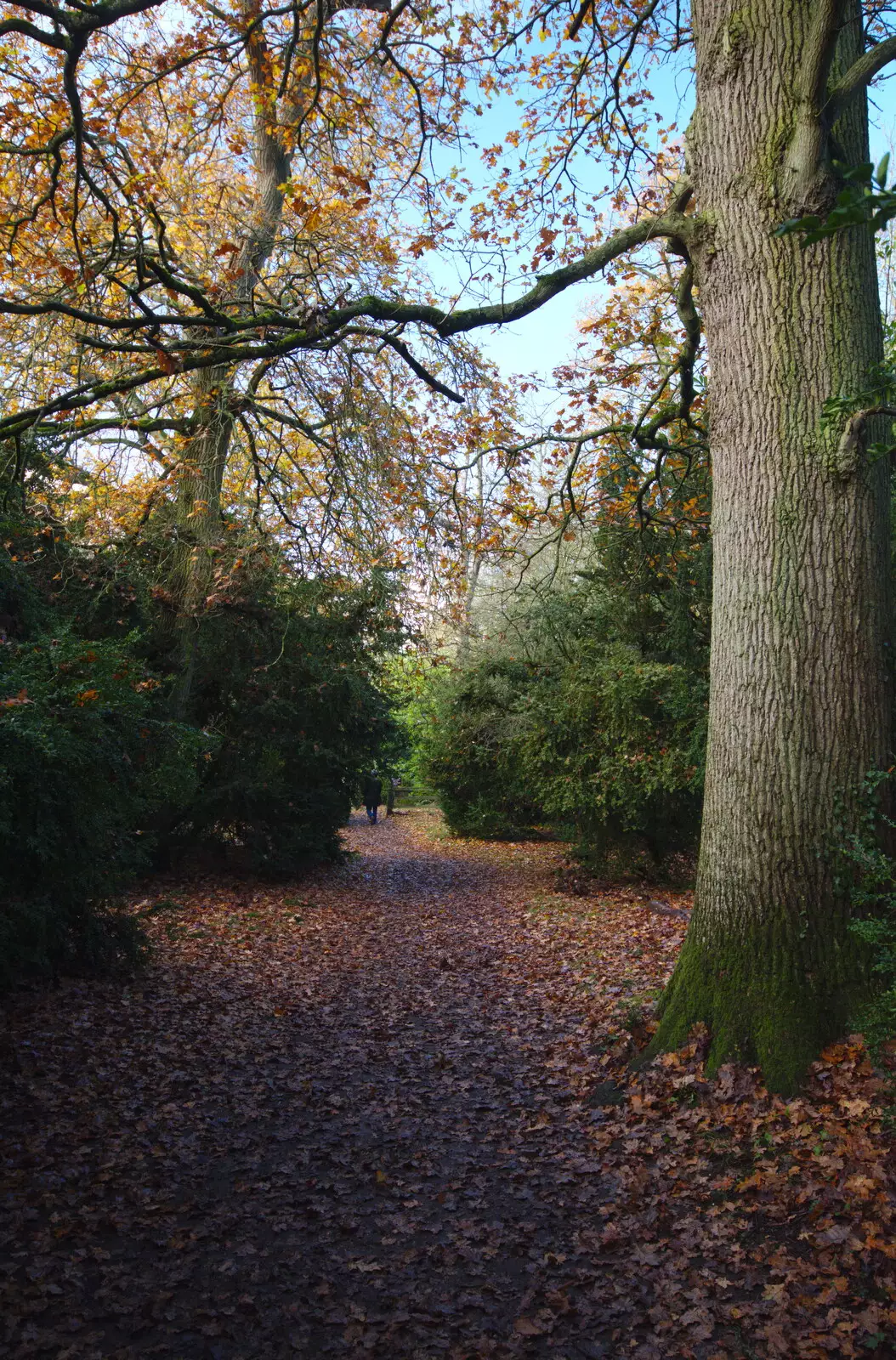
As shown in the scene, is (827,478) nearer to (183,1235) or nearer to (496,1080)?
(496,1080)

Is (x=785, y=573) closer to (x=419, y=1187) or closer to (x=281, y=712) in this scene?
(x=419, y=1187)

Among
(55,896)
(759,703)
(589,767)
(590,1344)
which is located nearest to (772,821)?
(759,703)

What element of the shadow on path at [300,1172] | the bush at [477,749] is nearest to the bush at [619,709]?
the bush at [477,749]

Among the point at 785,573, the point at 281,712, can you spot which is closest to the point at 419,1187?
the point at 785,573

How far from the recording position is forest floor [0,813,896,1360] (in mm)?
3023

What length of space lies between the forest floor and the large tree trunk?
394mm

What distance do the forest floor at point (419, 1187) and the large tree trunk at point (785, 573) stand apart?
394 millimetres

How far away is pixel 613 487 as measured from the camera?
1042 cm

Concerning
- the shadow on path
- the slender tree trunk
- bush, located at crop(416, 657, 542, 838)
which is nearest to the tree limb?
the shadow on path

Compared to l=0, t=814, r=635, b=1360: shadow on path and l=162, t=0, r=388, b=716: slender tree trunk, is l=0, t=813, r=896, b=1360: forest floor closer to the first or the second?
l=0, t=814, r=635, b=1360: shadow on path

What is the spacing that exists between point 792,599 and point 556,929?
5.82 metres

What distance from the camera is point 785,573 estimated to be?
14.4 ft

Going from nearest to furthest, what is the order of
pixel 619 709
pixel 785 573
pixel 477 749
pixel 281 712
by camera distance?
pixel 785 573
pixel 619 709
pixel 281 712
pixel 477 749

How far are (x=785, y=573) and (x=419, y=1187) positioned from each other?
3.44 meters
